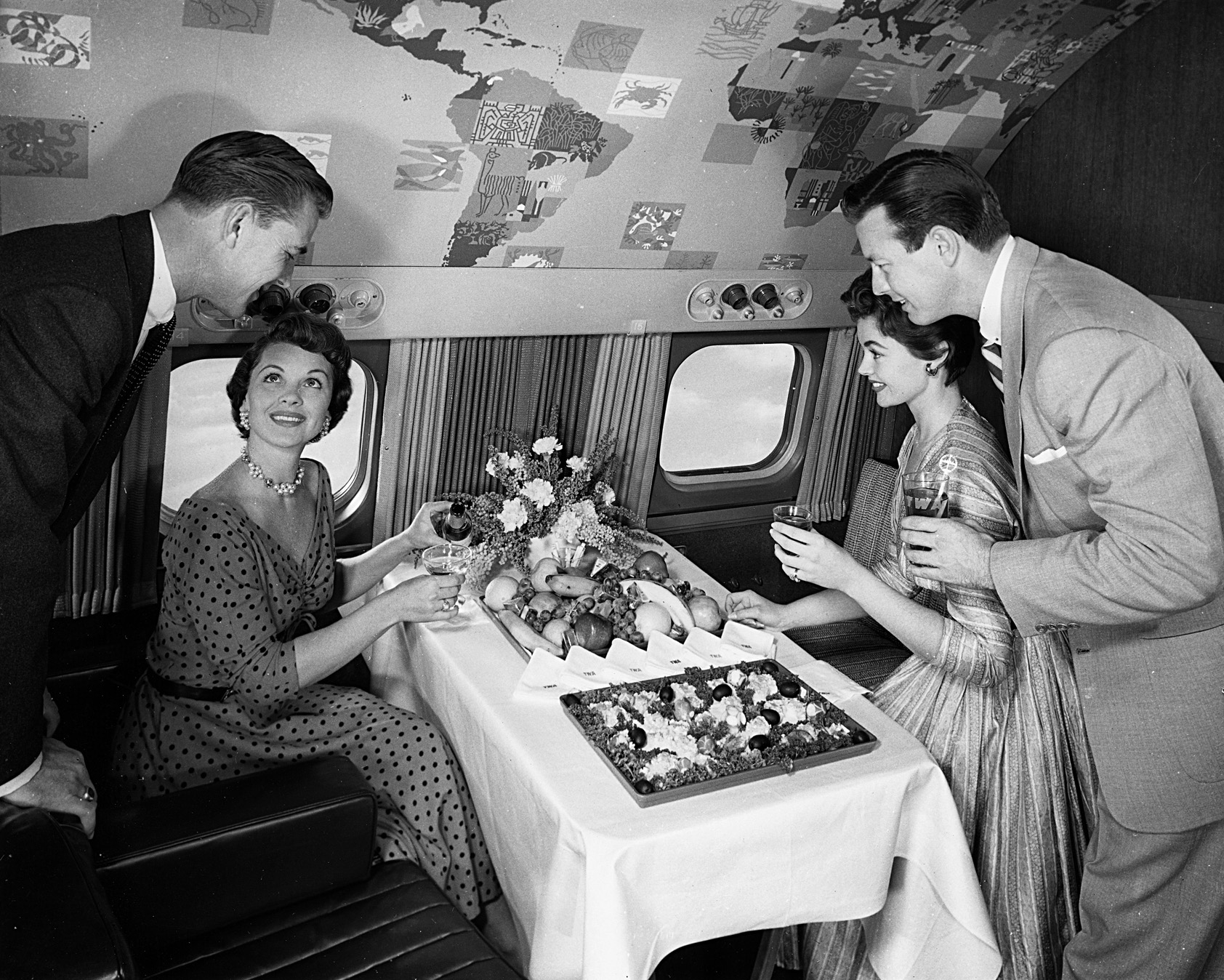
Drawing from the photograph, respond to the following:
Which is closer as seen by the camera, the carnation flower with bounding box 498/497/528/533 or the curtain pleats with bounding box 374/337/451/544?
the carnation flower with bounding box 498/497/528/533

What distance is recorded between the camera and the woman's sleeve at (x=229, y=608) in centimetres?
302

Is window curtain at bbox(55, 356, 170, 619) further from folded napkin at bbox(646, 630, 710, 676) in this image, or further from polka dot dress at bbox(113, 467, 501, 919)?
folded napkin at bbox(646, 630, 710, 676)

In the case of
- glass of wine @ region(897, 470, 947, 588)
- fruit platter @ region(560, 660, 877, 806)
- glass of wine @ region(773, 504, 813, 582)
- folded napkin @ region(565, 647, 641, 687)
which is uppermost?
glass of wine @ region(897, 470, 947, 588)

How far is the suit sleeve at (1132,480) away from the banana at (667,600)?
1.20 m

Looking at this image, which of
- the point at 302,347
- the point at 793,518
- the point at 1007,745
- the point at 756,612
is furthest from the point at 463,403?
the point at 1007,745

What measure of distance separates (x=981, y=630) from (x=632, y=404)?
2.15m

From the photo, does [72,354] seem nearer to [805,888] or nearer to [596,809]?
[596,809]

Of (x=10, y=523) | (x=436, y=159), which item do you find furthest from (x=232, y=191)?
(x=436, y=159)

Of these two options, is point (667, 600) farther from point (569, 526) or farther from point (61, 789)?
point (61, 789)

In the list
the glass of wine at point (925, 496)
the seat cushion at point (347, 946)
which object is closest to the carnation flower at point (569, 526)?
the glass of wine at point (925, 496)

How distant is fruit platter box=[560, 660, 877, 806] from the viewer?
2584mm

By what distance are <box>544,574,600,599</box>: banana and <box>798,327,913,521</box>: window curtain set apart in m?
2.14

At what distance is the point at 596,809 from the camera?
249 centimetres

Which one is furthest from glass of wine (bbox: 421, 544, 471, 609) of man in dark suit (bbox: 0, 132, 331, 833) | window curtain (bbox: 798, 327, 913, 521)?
window curtain (bbox: 798, 327, 913, 521)
